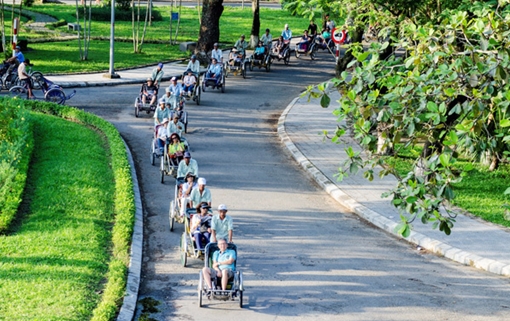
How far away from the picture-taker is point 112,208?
16328mm

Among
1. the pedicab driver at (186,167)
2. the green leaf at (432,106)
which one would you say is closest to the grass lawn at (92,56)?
the pedicab driver at (186,167)

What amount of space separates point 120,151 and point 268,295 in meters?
8.78

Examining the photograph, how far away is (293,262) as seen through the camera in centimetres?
1398

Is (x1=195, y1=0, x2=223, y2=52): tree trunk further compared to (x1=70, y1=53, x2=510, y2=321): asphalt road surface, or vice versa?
(x1=195, y1=0, x2=223, y2=52): tree trunk

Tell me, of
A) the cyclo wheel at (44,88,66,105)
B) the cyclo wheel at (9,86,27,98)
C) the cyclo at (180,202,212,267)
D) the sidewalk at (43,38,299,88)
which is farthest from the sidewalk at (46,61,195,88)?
the cyclo at (180,202,212,267)

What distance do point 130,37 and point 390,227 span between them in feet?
100

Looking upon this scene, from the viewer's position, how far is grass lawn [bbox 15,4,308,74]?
113 feet

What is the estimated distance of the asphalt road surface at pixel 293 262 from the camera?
12.1 metres

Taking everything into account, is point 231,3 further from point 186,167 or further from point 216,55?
point 186,167

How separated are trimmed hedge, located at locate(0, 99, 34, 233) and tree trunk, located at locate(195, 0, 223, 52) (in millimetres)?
14816

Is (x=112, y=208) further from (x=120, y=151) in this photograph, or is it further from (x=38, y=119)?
(x=38, y=119)

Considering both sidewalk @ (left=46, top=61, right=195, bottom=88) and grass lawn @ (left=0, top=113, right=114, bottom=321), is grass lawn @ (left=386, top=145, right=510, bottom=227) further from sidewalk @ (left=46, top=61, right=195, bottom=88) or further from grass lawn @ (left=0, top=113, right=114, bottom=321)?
sidewalk @ (left=46, top=61, right=195, bottom=88)

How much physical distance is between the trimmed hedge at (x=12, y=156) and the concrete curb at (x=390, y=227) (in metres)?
6.68

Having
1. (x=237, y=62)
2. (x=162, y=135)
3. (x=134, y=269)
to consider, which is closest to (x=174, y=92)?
(x=162, y=135)
